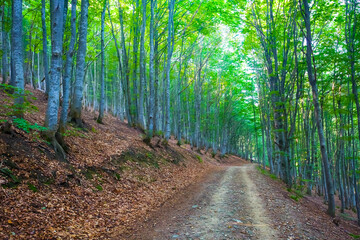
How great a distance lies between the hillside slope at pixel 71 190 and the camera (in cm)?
412

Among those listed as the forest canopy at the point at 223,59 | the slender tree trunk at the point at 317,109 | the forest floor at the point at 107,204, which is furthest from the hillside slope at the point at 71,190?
the slender tree trunk at the point at 317,109

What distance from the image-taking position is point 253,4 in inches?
575

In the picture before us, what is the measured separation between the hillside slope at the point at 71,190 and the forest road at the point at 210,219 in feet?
1.97

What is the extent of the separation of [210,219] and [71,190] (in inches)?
150

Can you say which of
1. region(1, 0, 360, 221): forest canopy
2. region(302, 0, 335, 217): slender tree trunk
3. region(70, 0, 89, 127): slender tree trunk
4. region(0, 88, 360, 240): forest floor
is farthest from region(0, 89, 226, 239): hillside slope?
region(302, 0, 335, 217): slender tree trunk

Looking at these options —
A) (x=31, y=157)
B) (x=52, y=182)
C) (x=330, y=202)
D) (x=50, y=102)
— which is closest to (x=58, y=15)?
(x=50, y=102)

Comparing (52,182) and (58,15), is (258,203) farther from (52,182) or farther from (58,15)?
(58,15)

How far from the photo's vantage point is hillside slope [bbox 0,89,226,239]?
4125mm

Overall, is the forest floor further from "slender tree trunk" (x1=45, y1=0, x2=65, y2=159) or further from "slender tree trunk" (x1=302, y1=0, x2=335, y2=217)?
"slender tree trunk" (x1=302, y1=0, x2=335, y2=217)

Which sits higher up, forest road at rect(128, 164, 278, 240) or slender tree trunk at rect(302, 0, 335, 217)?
slender tree trunk at rect(302, 0, 335, 217)

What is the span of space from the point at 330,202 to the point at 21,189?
11041 mm

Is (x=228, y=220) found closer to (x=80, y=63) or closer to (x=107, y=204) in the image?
(x=107, y=204)

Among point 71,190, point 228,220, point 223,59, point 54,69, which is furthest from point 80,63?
point 223,59

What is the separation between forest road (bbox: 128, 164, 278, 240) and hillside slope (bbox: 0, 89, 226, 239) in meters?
0.60
